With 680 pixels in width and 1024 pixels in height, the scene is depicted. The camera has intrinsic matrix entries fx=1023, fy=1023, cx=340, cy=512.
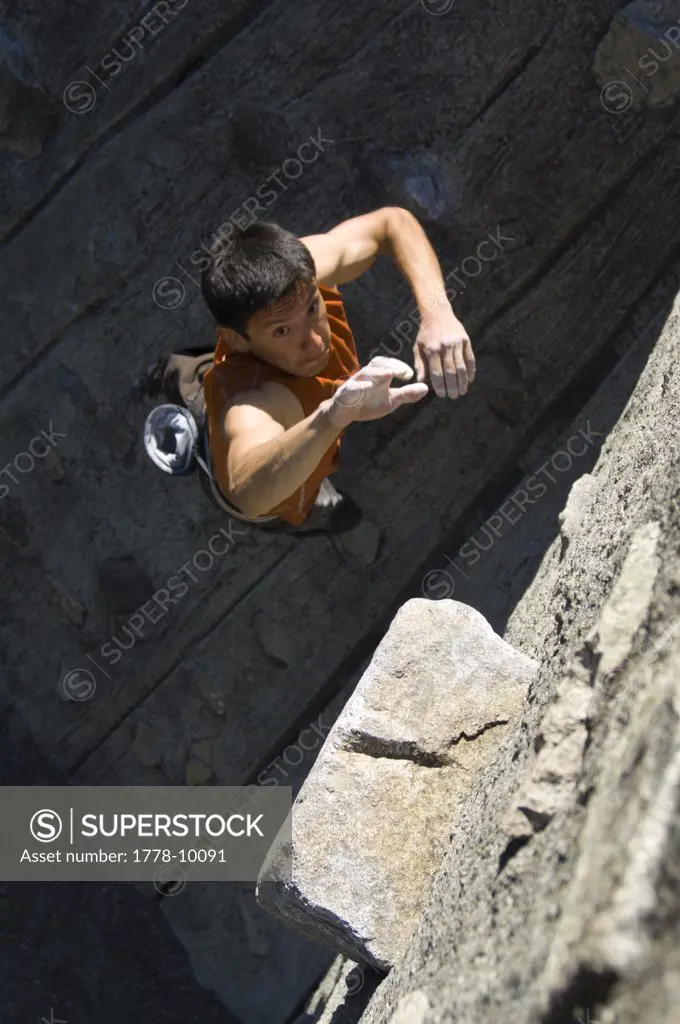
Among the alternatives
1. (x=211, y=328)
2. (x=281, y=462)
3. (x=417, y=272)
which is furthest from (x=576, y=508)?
(x=211, y=328)

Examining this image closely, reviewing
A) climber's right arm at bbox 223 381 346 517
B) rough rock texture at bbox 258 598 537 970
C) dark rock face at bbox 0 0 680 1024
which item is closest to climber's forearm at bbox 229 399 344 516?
climber's right arm at bbox 223 381 346 517

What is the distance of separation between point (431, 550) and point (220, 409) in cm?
140

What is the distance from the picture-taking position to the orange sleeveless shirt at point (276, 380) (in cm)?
246

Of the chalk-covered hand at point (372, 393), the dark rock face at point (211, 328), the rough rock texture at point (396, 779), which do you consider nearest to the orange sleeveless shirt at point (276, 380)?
the chalk-covered hand at point (372, 393)

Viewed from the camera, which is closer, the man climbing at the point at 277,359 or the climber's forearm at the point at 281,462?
the climber's forearm at the point at 281,462

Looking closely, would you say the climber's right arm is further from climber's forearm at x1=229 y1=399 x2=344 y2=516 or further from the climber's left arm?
the climber's left arm

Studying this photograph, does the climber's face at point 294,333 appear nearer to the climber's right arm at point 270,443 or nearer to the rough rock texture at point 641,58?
the climber's right arm at point 270,443

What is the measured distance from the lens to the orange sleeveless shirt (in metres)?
2.46

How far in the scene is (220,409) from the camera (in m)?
2.47

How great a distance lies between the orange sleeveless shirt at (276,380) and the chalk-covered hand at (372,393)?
41 cm

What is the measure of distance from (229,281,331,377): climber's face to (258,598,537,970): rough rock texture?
25.7 inches

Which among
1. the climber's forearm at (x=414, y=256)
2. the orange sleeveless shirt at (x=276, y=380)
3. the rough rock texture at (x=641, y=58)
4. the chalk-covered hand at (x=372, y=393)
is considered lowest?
the chalk-covered hand at (x=372, y=393)

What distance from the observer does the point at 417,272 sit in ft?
8.98

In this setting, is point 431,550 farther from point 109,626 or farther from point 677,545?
point 677,545
